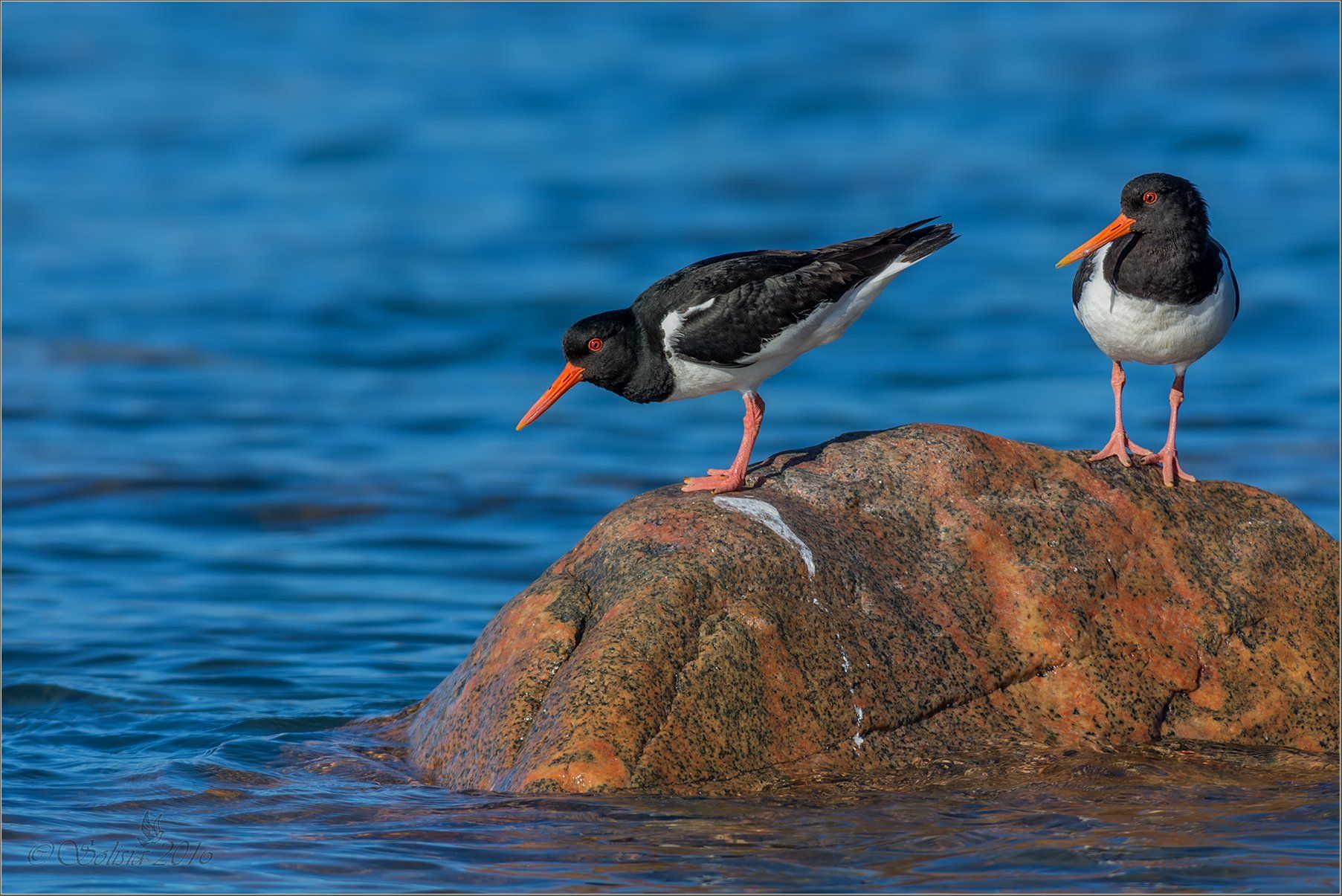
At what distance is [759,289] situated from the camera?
673 cm

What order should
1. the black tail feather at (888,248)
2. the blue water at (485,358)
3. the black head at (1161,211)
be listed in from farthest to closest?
1. the black tail feather at (888,248)
2. the black head at (1161,211)
3. the blue water at (485,358)

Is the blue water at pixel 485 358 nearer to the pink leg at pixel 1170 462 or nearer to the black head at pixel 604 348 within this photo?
the pink leg at pixel 1170 462

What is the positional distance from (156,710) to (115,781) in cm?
127

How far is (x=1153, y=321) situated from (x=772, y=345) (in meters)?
1.67

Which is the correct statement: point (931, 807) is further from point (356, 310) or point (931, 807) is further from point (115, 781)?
point (356, 310)

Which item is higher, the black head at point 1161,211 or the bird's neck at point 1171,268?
the black head at point 1161,211

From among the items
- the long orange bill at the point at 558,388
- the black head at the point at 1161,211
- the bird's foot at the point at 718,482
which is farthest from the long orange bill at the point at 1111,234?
the long orange bill at the point at 558,388

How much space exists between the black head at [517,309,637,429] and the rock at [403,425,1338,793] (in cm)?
75

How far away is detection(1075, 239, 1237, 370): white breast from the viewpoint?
20.9ft

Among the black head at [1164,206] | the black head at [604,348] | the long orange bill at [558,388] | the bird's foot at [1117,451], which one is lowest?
the bird's foot at [1117,451]

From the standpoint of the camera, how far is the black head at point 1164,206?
643 cm

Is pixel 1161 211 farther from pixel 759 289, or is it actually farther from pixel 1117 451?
pixel 759 289

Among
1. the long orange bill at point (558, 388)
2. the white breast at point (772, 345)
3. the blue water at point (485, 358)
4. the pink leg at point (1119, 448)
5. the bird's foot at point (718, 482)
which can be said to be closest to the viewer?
the blue water at point (485, 358)

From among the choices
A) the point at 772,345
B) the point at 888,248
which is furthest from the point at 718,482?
the point at 888,248
